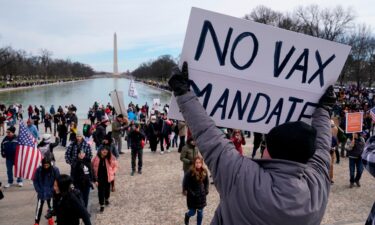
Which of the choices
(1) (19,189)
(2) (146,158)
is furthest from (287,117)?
(2) (146,158)

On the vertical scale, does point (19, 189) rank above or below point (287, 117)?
below

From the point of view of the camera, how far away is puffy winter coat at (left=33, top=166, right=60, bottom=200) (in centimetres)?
638

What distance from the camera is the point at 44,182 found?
6418 millimetres

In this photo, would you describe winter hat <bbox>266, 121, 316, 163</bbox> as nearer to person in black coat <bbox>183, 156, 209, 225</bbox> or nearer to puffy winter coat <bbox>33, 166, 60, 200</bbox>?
person in black coat <bbox>183, 156, 209, 225</bbox>

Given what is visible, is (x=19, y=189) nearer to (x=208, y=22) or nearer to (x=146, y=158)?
(x=146, y=158)

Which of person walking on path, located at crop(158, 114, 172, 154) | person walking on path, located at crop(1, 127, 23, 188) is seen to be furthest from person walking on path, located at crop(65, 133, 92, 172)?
person walking on path, located at crop(158, 114, 172, 154)

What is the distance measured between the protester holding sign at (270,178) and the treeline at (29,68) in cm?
8181

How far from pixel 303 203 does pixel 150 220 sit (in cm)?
606

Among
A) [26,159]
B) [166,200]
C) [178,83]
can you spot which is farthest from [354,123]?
[178,83]

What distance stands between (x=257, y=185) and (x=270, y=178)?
63 mm

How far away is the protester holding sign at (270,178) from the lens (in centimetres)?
140

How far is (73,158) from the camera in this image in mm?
7434

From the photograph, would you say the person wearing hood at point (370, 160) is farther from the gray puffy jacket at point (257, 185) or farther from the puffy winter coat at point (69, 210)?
the puffy winter coat at point (69, 210)

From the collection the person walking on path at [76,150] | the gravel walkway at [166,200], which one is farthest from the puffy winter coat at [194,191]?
the person walking on path at [76,150]
